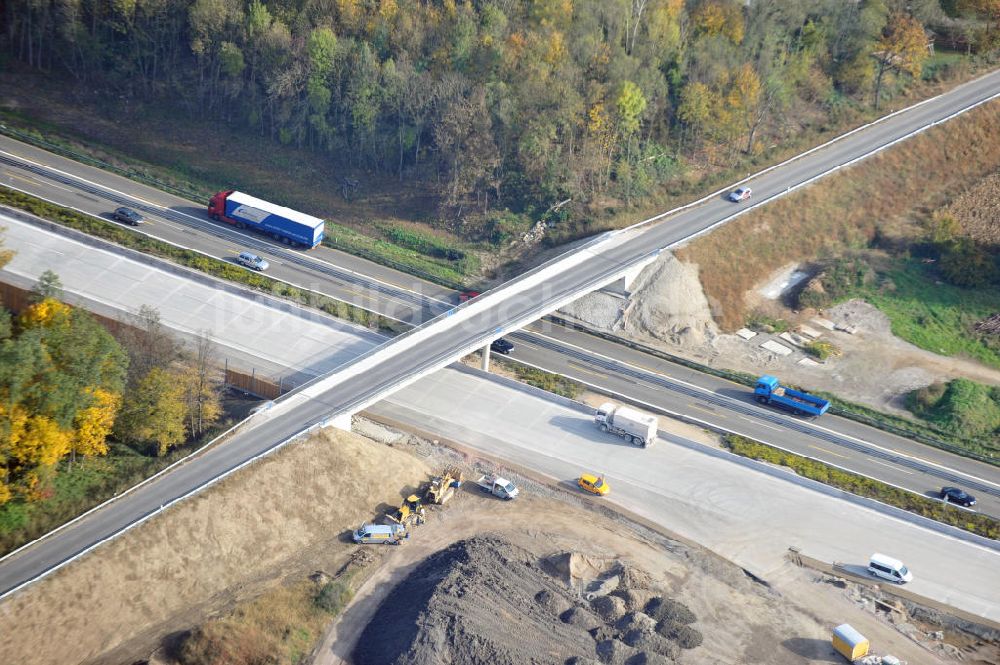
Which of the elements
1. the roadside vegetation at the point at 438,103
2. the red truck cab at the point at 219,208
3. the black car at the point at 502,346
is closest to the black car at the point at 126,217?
the red truck cab at the point at 219,208

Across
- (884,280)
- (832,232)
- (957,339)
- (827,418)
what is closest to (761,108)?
(832,232)

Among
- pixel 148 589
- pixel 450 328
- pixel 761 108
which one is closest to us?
pixel 148 589

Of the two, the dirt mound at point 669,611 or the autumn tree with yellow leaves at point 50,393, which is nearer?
the autumn tree with yellow leaves at point 50,393

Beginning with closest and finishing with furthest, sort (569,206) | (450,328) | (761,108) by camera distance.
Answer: (450,328) < (569,206) < (761,108)

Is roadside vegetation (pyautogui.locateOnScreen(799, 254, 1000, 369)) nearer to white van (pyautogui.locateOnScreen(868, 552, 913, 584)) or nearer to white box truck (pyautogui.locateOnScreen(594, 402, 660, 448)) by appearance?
white box truck (pyautogui.locateOnScreen(594, 402, 660, 448))

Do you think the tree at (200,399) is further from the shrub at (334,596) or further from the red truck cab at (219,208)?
the red truck cab at (219,208)

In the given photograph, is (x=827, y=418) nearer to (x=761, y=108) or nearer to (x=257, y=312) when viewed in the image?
(x=761, y=108)

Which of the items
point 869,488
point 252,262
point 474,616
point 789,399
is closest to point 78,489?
point 474,616
